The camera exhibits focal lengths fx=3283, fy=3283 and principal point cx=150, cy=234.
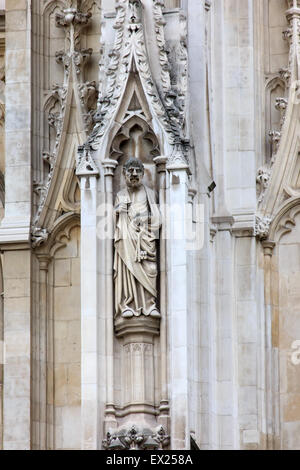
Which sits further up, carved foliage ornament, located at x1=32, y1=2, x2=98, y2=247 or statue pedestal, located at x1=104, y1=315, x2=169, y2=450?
carved foliage ornament, located at x1=32, y1=2, x2=98, y2=247

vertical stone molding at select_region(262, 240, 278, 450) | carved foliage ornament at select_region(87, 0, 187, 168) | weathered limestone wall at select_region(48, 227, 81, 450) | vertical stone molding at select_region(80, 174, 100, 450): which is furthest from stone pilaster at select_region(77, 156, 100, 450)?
vertical stone molding at select_region(262, 240, 278, 450)

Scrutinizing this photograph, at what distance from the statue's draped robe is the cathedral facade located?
0.7 inches

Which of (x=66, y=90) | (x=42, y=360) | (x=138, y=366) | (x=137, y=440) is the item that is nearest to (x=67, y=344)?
(x=42, y=360)

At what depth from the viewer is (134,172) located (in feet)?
99.8

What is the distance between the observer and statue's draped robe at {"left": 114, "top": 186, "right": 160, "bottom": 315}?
30.2 m

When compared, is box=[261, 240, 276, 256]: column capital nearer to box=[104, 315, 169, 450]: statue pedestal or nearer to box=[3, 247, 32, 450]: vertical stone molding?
box=[104, 315, 169, 450]: statue pedestal

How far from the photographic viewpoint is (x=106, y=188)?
3056cm

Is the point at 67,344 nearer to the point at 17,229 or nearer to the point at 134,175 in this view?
the point at 17,229

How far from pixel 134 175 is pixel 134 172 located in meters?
0.03

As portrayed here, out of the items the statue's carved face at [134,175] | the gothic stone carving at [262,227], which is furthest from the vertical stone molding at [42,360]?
the gothic stone carving at [262,227]

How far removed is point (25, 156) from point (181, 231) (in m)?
2.46
